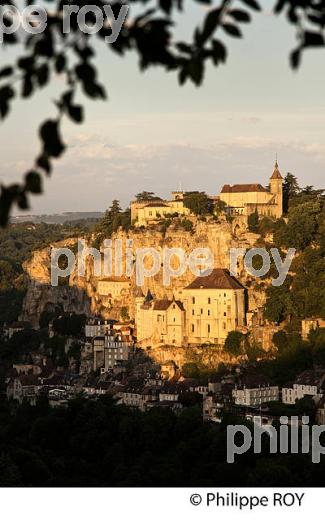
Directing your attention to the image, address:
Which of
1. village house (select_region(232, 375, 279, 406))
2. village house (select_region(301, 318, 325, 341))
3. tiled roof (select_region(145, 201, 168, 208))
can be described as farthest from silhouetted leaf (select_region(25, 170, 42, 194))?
tiled roof (select_region(145, 201, 168, 208))

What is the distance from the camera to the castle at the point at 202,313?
50250mm

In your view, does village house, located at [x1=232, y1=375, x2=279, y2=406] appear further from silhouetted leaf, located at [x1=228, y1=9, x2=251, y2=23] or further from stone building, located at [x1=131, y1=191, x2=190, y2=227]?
silhouetted leaf, located at [x1=228, y1=9, x2=251, y2=23]

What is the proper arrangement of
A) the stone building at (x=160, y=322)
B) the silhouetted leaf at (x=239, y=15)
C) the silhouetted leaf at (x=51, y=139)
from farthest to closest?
1. the stone building at (x=160, y=322)
2. the silhouetted leaf at (x=239, y=15)
3. the silhouetted leaf at (x=51, y=139)

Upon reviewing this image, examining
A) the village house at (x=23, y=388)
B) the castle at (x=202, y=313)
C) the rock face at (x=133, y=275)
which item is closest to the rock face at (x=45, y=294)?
the rock face at (x=133, y=275)

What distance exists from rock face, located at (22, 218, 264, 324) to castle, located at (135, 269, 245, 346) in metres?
1.76

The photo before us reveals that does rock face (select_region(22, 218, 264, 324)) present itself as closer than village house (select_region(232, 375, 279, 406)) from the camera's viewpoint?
No

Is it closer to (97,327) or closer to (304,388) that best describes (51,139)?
(304,388)

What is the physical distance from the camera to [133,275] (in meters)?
56.8

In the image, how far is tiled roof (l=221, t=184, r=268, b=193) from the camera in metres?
57.8

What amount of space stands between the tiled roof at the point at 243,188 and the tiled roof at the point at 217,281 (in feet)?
24.2

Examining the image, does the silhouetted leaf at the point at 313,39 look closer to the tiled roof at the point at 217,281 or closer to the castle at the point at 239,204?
the tiled roof at the point at 217,281

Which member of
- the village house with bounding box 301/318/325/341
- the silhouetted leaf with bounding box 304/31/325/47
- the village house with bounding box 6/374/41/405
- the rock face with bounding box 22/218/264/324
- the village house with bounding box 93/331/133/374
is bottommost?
the silhouetted leaf with bounding box 304/31/325/47

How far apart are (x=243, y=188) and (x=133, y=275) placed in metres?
6.44

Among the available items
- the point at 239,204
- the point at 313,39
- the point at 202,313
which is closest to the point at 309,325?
the point at 202,313
